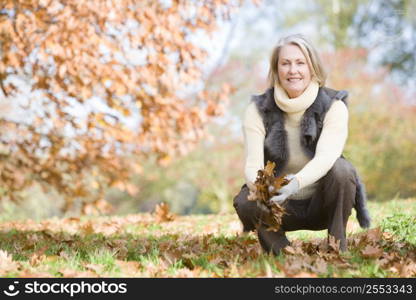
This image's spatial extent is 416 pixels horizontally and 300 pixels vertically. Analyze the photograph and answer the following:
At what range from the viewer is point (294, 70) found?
10.1 ft

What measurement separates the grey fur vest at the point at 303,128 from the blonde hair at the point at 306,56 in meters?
0.07

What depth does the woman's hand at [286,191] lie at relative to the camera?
273 cm

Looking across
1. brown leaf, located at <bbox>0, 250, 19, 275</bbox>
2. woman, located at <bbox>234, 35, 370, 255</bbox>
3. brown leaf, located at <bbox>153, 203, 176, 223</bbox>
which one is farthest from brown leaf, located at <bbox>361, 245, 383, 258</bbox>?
brown leaf, located at <bbox>153, 203, 176, 223</bbox>

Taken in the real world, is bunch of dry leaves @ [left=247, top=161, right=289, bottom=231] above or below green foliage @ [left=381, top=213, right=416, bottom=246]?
above

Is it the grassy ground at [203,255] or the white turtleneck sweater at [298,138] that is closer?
the grassy ground at [203,255]

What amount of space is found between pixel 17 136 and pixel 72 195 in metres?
1.00

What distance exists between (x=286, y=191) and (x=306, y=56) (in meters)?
0.79

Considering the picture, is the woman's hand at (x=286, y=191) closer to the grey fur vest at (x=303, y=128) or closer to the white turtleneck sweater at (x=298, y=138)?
the white turtleneck sweater at (x=298, y=138)

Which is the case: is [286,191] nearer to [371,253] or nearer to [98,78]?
[371,253]

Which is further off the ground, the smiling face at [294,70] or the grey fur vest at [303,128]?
the smiling face at [294,70]

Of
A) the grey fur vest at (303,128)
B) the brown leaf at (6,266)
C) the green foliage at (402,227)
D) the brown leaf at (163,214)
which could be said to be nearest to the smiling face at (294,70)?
the grey fur vest at (303,128)

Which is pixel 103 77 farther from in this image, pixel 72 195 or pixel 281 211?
pixel 281 211

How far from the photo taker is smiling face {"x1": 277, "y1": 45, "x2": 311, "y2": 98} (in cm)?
308

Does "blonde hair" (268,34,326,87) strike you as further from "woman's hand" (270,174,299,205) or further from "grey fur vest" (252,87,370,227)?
"woman's hand" (270,174,299,205)
